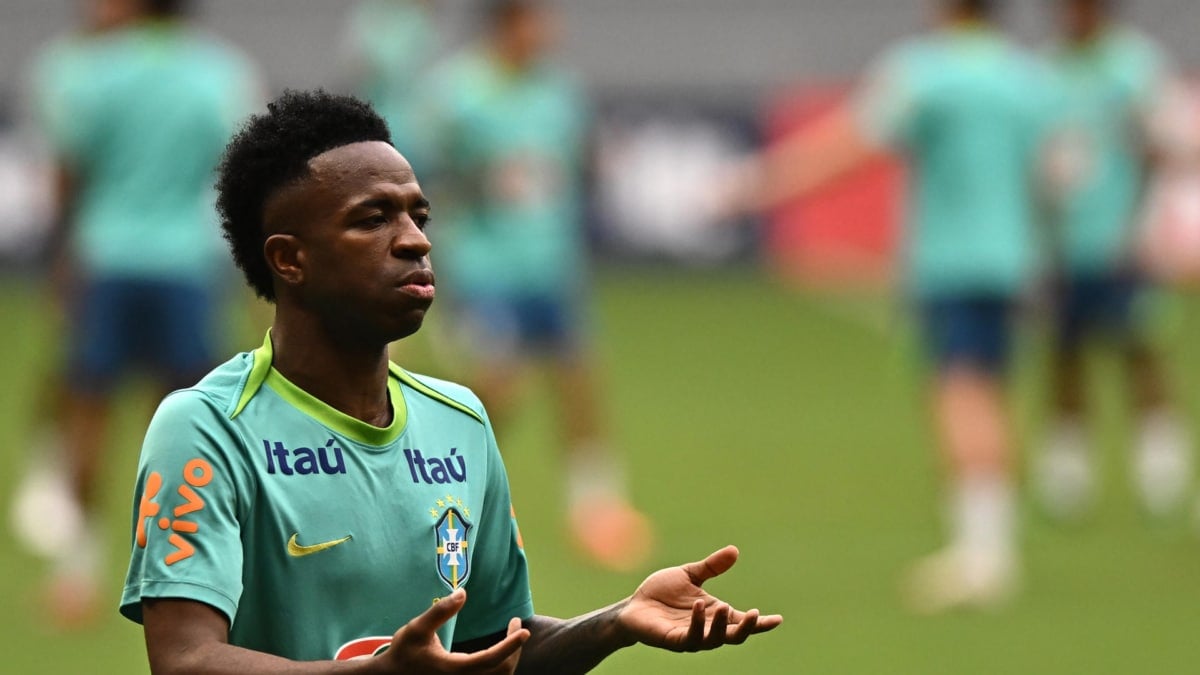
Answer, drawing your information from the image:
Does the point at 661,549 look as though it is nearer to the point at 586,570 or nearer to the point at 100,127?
the point at 586,570

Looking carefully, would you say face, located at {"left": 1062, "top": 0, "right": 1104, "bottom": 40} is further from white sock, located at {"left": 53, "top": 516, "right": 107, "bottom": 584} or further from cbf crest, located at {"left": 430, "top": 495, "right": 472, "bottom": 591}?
cbf crest, located at {"left": 430, "top": 495, "right": 472, "bottom": 591}

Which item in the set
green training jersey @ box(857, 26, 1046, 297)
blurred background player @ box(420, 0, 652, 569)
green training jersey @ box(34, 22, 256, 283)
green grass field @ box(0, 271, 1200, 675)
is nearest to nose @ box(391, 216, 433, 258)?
green grass field @ box(0, 271, 1200, 675)

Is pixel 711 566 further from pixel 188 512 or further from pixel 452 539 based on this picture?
pixel 188 512

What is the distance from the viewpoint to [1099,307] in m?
10.2

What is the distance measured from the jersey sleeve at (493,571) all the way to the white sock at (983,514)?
5.27 m

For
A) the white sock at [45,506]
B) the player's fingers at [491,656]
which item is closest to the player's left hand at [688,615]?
the player's fingers at [491,656]

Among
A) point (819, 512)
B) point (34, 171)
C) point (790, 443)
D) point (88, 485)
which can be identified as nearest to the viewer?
point (88, 485)

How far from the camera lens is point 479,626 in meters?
3.34

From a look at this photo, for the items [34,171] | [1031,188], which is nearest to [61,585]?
[1031,188]

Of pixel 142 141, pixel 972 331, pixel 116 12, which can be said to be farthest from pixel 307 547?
pixel 972 331

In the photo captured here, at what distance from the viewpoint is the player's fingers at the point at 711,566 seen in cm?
313

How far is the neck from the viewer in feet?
10.3

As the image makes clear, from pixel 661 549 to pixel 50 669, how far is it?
299 cm

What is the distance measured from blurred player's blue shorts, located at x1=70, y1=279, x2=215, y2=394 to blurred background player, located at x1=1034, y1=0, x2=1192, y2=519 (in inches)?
169
